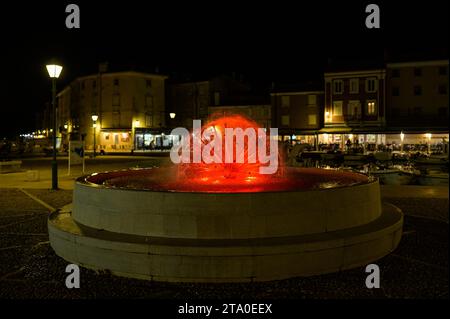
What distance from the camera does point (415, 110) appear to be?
165ft

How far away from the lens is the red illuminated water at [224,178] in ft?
33.3

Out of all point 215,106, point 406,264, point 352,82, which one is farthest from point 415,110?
point 406,264

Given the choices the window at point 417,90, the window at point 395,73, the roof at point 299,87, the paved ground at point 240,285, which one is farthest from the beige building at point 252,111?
the paved ground at point 240,285

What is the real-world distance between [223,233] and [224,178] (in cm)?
571

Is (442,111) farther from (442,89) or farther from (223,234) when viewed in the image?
(223,234)

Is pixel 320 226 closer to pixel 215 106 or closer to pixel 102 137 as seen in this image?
pixel 215 106

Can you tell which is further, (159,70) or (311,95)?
(159,70)

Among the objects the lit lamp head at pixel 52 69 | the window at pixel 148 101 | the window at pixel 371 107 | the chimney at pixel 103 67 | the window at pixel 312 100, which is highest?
the chimney at pixel 103 67

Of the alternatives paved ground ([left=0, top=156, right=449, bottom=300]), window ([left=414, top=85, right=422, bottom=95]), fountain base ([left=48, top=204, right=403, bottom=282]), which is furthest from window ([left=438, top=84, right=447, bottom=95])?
fountain base ([left=48, top=204, right=403, bottom=282])

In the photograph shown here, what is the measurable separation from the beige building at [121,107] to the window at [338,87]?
25533mm

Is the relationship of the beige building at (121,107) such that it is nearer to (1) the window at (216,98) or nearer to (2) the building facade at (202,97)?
(2) the building facade at (202,97)

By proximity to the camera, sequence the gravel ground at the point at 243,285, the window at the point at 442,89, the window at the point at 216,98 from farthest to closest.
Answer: the window at the point at 216,98 < the window at the point at 442,89 < the gravel ground at the point at 243,285

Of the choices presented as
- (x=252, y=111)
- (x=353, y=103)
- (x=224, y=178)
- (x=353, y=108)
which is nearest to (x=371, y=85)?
(x=353, y=103)

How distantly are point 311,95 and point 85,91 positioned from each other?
34.1 m
